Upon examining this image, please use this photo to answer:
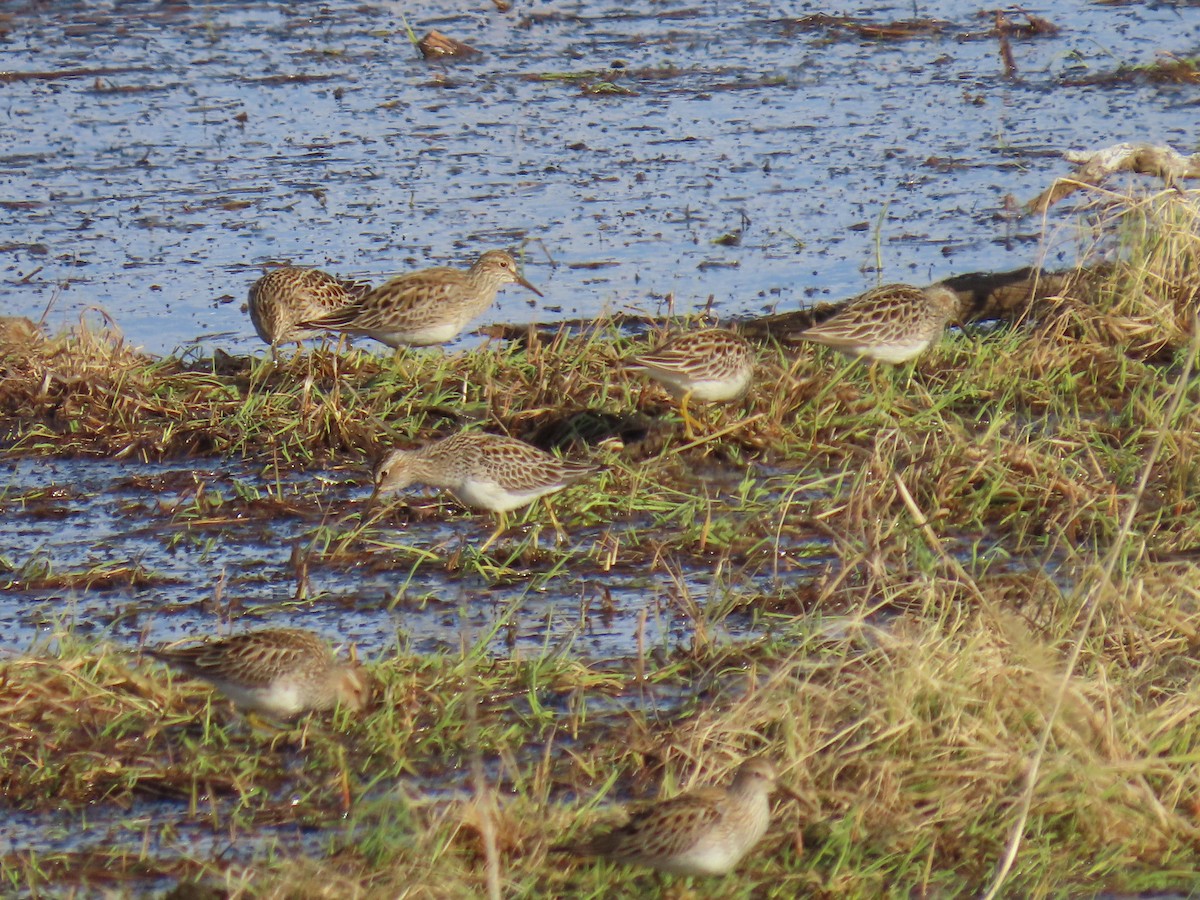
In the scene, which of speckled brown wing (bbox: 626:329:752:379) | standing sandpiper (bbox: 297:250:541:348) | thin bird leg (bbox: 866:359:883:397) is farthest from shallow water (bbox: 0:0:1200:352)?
thin bird leg (bbox: 866:359:883:397)

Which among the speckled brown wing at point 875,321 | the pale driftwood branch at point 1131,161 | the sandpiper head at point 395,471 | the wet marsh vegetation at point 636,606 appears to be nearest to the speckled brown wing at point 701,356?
the wet marsh vegetation at point 636,606

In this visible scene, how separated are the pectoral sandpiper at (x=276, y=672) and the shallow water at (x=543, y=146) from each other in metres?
4.11

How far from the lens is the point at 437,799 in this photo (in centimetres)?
Result: 612

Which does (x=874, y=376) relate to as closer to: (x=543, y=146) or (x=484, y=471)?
(x=484, y=471)

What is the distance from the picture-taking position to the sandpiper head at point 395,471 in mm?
8531

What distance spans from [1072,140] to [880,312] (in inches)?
234

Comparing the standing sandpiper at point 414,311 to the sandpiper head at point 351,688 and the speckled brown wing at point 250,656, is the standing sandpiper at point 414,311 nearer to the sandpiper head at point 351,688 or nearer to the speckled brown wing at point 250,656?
the speckled brown wing at point 250,656

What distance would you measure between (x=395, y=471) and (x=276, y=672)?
2077 mm

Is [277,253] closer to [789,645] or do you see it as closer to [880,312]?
[880,312]

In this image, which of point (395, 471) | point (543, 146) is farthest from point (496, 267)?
point (543, 146)

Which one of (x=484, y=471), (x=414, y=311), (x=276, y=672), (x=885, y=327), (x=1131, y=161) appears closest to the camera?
(x=276, y=672)

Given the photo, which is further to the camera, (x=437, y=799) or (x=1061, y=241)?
(x=1061, y=241)

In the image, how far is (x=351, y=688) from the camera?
6676mm

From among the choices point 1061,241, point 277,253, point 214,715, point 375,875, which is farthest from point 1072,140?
point 375,875
